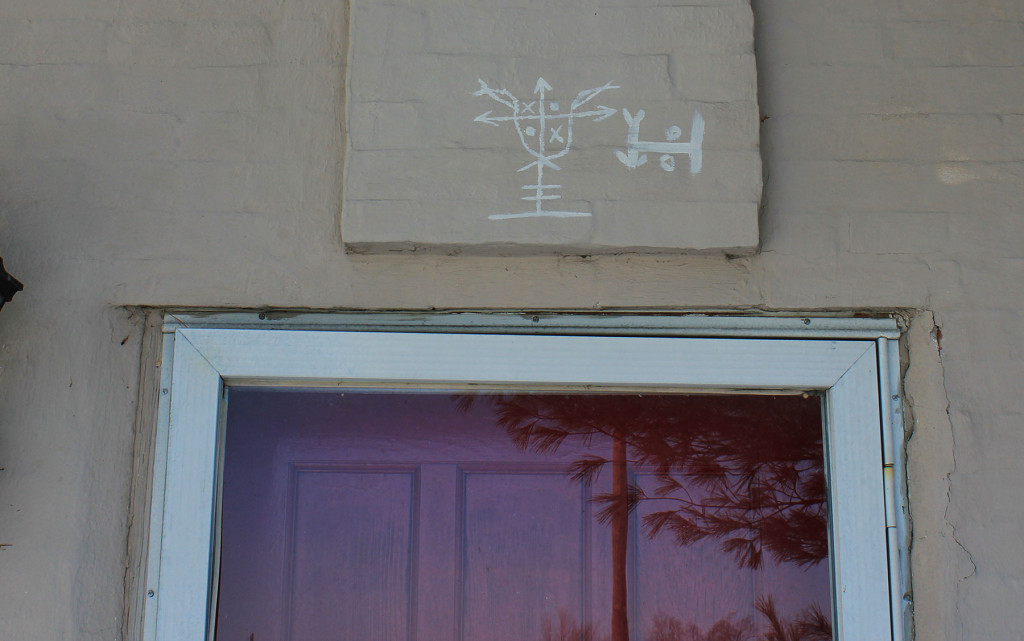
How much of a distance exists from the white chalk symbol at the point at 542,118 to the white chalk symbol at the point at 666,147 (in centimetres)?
7

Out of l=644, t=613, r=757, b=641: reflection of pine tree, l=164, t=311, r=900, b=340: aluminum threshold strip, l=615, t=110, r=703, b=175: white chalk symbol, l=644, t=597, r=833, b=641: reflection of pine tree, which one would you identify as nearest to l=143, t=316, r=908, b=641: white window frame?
l=164, t=311, r=900, b=340: aluminum threshold strip

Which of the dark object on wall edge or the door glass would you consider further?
the door glass

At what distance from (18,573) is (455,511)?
0.94 meters

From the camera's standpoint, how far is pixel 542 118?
76.4 inches

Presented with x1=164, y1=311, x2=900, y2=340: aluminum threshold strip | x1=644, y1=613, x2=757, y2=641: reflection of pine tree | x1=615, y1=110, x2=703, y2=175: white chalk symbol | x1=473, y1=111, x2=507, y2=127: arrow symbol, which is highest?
x1=473, y1=111, x2=507, y2=127: arrow symbol

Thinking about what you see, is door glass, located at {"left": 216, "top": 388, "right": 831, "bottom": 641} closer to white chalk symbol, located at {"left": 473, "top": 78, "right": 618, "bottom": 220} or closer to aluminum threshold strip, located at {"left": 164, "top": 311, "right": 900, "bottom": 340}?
aluminum threshold strip, located at {"left": 164, "top": 311, "right": 900, "bottom": 340}

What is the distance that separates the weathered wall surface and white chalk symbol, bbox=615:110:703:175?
19cm

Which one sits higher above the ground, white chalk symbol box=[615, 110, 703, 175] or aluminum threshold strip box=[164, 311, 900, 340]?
white chalk symbol box=[615, 110, 703, 175]

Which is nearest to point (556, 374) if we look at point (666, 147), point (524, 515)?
point (524, 515)

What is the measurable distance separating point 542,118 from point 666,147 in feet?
0.94

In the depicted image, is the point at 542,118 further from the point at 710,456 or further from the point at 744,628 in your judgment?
the point at 744,628

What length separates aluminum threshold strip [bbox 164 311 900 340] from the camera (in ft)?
6.40

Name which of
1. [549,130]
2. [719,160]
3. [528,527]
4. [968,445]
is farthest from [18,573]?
[968,445]

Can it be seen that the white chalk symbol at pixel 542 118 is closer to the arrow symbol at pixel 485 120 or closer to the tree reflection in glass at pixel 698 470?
the arrow symbol at pixel 485 120
